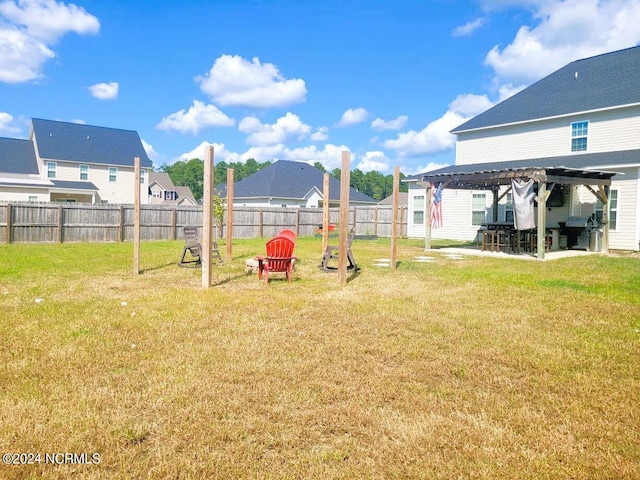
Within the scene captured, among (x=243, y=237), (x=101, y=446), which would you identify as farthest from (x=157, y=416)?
(x=243, y=237)

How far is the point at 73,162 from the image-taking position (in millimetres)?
31656

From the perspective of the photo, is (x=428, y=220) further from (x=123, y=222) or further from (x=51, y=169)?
(x=51, y=169)

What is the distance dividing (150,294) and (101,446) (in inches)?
200

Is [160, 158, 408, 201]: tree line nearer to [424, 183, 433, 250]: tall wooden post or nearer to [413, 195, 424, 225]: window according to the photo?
[413, 195, 424, 225]: window

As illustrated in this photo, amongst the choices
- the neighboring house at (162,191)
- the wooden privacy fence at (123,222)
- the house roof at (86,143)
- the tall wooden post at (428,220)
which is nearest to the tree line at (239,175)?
the neighboring house at (162,191)

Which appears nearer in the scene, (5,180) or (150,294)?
(150,294)

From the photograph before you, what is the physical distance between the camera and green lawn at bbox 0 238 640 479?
2.73 meters

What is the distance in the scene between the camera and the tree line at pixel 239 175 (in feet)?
280

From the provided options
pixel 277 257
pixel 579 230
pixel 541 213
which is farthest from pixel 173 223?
pixel 579 230

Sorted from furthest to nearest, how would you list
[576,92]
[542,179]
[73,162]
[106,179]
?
[106,179], [73,162], [576,92], [542,179]

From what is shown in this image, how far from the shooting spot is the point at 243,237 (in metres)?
23.9

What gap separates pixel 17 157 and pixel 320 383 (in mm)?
34821

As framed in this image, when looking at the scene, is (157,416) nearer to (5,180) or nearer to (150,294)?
(150,294)

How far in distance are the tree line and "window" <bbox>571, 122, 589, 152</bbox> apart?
63719 mm
